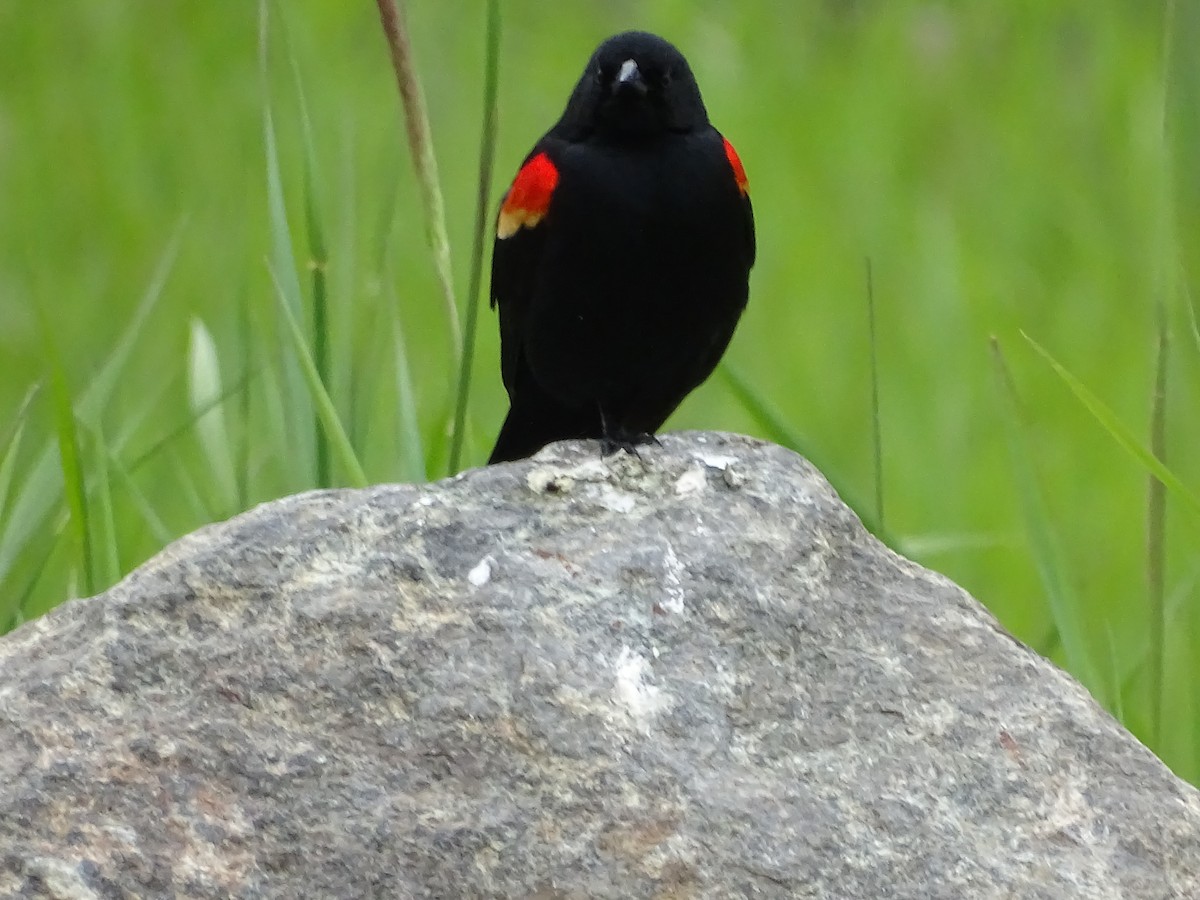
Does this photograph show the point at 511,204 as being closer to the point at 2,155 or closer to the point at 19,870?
the point at 19,870

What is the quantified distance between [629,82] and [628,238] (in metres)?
0.25

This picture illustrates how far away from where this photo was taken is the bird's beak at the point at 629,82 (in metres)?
2.60

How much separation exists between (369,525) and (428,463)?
72cm

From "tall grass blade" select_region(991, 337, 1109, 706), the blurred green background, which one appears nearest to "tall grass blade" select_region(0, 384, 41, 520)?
the blurred green background

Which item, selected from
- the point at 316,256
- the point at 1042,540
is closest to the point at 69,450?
the point at 316,256

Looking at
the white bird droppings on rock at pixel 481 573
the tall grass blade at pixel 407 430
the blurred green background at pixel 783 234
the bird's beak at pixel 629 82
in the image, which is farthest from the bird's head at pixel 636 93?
the white bird droppings on rock at pixel 481 573

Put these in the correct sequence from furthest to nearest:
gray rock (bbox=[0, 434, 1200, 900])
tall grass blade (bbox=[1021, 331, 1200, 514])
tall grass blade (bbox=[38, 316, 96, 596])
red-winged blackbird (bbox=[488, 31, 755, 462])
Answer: red-winged blackbird (bbox=[488, 31, 755, 462])
tall grass blade (bbox=[38, 316, 96, 596])
tall grass blade (bbox=[1021, 331, 1200, 514])
gray rock (bbox=[0, 434, 1200, 900])

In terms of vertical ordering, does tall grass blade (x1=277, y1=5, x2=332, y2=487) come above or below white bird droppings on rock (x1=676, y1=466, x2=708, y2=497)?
above

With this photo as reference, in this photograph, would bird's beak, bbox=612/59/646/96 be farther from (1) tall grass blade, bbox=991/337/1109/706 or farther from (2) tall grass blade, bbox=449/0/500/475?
(1) tall grass blade, bbox=991/337/1109/706

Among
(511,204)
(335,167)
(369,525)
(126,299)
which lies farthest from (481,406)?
(369,525)

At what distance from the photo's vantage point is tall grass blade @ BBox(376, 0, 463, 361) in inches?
82.8

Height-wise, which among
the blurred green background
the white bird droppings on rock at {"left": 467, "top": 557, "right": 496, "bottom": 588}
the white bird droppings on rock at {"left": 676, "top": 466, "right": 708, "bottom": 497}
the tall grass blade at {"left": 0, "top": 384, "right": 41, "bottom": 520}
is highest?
the white bird droppings on rock at {"left": 676, "top": 466, "right": 708, "bottom": 497}

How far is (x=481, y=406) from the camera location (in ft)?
16.3

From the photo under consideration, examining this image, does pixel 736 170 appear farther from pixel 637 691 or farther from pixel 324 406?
pixel 637 691
